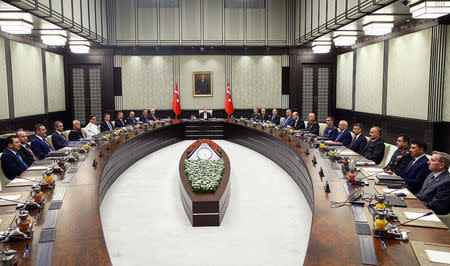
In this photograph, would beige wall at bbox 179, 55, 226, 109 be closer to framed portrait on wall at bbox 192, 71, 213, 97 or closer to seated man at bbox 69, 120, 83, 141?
framed portrait on wall at bbox 192, 71, 213, 97

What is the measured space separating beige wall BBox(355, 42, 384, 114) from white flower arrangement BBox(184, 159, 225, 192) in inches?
272

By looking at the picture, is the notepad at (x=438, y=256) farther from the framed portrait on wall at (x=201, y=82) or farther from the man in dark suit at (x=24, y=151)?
the framed portrait on wall at (x=201, y=82)

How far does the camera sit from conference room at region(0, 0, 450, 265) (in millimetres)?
2885

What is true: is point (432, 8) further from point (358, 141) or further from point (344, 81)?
point (344, 81)

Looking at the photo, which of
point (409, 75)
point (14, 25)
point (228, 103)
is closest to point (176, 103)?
point (228, 103)

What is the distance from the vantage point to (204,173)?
507 cm

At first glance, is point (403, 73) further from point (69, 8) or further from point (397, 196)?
point (69, 8)

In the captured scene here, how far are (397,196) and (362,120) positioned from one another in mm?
8827

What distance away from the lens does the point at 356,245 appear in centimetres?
238

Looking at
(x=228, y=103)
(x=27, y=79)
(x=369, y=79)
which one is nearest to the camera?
(x=27, y=79)

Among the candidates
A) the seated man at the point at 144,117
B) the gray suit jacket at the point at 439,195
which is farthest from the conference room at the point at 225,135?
the seated man at the point at 144,117

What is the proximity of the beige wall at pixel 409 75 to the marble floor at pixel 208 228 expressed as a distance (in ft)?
14.1

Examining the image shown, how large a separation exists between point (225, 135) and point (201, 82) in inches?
116

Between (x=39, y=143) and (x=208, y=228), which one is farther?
(x=39, y=143)
